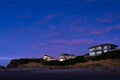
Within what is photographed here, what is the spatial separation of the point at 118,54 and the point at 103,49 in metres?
46.0

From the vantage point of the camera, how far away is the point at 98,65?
238 ft

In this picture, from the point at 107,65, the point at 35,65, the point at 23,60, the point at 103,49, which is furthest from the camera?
the point at 23,60

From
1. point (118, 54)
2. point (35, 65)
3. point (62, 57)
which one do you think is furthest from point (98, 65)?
point (62, 57)

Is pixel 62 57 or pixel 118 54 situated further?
pixel 62 57

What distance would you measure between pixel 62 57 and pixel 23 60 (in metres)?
27.9

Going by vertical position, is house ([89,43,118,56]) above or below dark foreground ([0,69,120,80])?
above

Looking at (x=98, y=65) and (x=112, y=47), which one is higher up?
(x=112, y=47)

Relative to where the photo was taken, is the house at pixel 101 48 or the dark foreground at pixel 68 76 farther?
the house at pixel 101 48

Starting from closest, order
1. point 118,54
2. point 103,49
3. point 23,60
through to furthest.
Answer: point 118,54 → point 103,49 → point 23,60

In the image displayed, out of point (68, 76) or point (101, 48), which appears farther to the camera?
point (101, 48)

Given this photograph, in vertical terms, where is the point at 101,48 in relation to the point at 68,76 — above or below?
above

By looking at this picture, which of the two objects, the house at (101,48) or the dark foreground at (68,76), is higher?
the house at (101,48)

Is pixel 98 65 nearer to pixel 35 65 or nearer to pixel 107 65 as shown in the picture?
pixel 107 65

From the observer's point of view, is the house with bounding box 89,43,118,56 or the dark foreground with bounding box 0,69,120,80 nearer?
the dark foreground with bounding box 0,69,120,80
